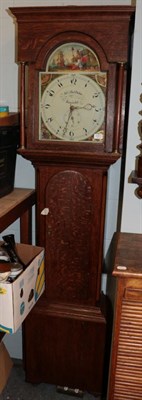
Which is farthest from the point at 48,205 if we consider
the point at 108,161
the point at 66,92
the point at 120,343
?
the point at 120,343

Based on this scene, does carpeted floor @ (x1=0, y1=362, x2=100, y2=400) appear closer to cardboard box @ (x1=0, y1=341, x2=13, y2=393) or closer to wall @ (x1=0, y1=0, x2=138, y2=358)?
cardboard box @ (x1=0, y1=341, x2=13, y2=393)

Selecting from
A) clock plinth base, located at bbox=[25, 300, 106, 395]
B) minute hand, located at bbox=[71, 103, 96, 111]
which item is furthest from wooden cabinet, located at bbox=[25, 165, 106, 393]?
minute hand, located at bbox=[71, 103, 96, 111]

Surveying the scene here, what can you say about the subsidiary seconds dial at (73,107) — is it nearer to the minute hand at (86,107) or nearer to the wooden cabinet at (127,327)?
the minute hand at (86,107)

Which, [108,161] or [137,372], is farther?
[108,161]

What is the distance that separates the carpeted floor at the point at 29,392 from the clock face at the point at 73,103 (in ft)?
4.12

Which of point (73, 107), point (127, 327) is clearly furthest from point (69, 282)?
point (73, 107)

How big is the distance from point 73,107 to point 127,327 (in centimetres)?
81

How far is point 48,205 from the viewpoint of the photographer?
57.4 inches

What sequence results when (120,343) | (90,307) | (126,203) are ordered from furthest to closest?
(90,307) → (126,203) → (120,343)

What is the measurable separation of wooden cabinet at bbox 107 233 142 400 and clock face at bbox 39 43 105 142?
1.51 feet

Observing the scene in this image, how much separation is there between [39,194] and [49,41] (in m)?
0.59

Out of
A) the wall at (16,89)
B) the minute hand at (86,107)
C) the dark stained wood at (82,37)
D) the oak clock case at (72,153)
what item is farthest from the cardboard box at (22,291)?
the minute hand at (86,107)

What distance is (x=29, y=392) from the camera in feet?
5.65

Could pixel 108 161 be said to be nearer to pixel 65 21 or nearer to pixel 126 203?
pixel 126 203
